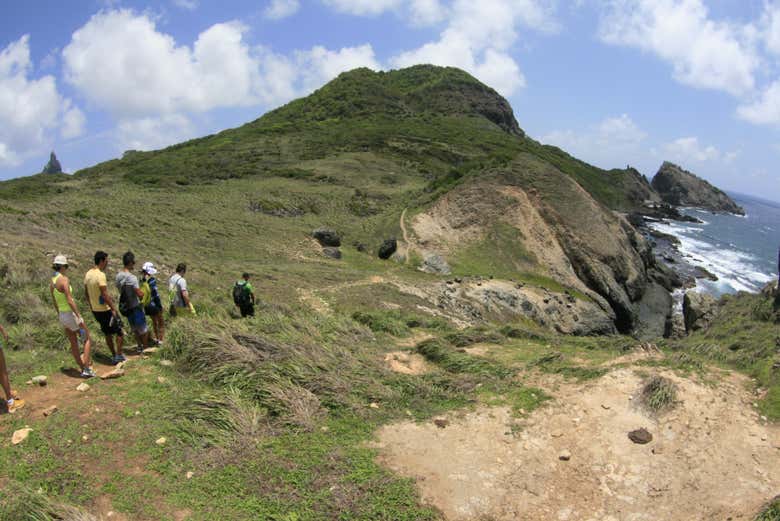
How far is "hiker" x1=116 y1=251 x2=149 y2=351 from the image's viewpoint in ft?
29.5

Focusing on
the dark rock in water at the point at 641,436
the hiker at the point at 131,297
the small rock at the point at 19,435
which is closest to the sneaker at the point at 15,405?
the small rock at the point at 19,435

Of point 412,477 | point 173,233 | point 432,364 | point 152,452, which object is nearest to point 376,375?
point 432,364

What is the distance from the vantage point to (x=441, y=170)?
6500cm

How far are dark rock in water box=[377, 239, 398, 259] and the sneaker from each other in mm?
23274

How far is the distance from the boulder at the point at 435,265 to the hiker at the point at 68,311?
21.1 m

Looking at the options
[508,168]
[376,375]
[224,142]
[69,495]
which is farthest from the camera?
[224,142]

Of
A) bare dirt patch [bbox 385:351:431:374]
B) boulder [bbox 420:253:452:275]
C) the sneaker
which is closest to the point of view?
the sneaker

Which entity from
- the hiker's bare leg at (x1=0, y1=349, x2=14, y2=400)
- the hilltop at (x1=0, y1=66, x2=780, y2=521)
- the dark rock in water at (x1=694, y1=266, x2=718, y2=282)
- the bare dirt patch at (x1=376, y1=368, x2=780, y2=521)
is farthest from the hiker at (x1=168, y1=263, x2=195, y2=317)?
the dark rock in water at (x1=694, y1=266, x2=718, y2=282)

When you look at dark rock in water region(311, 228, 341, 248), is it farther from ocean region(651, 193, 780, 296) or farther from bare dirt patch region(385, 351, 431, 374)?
ocean region(651, 193, 780, 296)

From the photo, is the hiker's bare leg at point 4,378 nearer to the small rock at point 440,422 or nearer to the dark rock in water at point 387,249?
the small rock at point 440,422

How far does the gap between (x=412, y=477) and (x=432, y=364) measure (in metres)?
4.78

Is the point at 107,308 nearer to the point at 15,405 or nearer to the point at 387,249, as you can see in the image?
the point at 15,405

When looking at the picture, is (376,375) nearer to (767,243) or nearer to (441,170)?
(441,170)

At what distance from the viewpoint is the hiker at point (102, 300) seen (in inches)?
330
